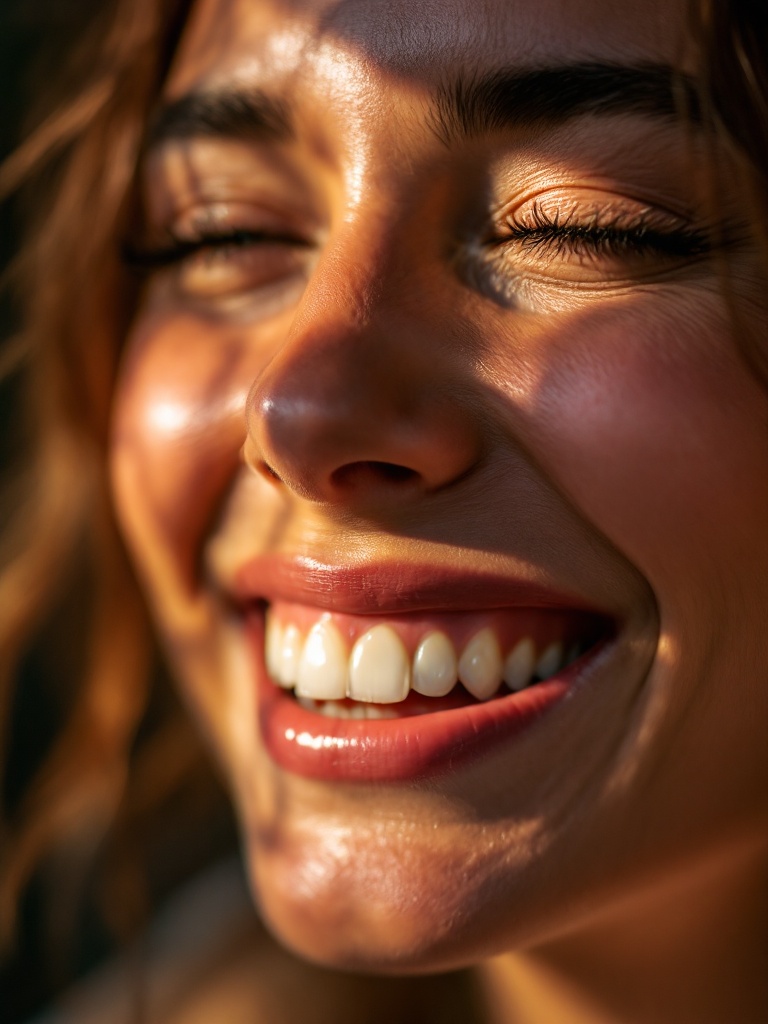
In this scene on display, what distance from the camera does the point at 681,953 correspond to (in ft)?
4.37

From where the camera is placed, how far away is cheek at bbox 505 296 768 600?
3.38 ft

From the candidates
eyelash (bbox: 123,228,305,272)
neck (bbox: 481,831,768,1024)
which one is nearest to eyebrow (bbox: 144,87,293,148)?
eyelash (bbox: 123,228,305,272)

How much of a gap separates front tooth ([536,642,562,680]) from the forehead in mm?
576

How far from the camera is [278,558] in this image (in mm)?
1241

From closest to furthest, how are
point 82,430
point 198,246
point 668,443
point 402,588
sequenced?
point 668,443 → point 402,588 → point 198,246 → point 82,430

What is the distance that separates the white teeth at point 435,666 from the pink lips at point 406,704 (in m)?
0.03

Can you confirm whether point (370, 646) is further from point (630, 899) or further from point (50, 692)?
point (50, 692)

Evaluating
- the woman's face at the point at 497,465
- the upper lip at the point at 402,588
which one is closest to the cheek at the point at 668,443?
the woman's face at the point at 497,465

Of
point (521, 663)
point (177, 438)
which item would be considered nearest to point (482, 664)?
point (521, 663)

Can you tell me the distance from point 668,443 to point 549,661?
0.28m

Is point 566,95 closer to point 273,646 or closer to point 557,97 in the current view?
point 557,97

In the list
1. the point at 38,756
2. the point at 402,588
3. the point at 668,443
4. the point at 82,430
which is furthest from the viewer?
the point at 38,756

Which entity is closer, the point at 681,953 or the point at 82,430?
the point at 681,953

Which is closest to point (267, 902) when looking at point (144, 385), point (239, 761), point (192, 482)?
point (239, 761)
